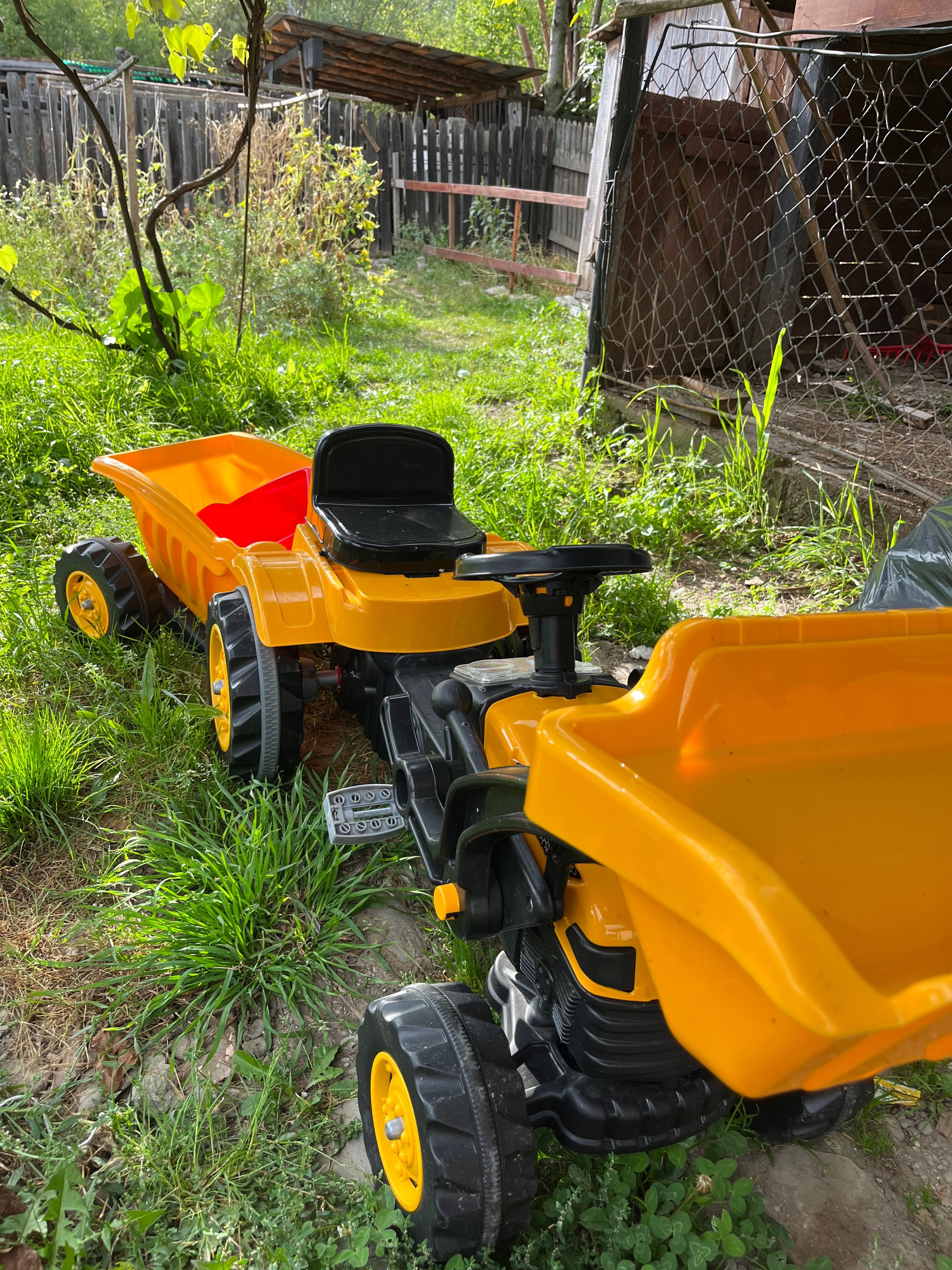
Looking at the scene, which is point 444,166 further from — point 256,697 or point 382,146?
point 256,697

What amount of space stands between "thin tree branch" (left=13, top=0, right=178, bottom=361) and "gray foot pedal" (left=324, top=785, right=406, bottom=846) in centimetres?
320

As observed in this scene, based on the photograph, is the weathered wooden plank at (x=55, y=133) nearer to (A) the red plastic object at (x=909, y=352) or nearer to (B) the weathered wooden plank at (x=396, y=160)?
(B) the weathered wooden plank at (x=396, y=160)

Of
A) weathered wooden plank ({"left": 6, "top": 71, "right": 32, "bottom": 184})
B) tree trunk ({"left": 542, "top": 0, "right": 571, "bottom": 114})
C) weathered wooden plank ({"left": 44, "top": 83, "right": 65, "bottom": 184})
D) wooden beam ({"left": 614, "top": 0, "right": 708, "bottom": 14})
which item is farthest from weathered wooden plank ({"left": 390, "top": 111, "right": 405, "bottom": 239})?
wooden beam ({"left": 614, "top": 0, "right": 708, "bottom": 14})

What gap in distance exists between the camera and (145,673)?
2.46 meters

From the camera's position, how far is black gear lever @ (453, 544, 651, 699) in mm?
1390

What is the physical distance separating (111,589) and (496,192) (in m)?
8.94

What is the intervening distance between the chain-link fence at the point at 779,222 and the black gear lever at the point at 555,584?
2.86 m

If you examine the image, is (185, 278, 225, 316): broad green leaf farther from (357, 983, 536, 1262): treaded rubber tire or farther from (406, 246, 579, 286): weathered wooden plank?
(357, 983, 536, 1262): treaded rubber tire

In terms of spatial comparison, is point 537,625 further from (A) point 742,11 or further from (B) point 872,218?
(A) point 742,11

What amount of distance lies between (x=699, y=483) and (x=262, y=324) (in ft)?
12.8

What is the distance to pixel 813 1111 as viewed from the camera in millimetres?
1397

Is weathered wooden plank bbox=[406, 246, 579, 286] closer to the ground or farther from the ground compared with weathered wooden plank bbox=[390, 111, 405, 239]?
closer to the ground

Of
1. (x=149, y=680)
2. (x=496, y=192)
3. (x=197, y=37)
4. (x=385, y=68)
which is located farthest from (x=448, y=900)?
(x=385, y=68)

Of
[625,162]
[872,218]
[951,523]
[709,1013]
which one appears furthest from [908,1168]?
[872,218]
